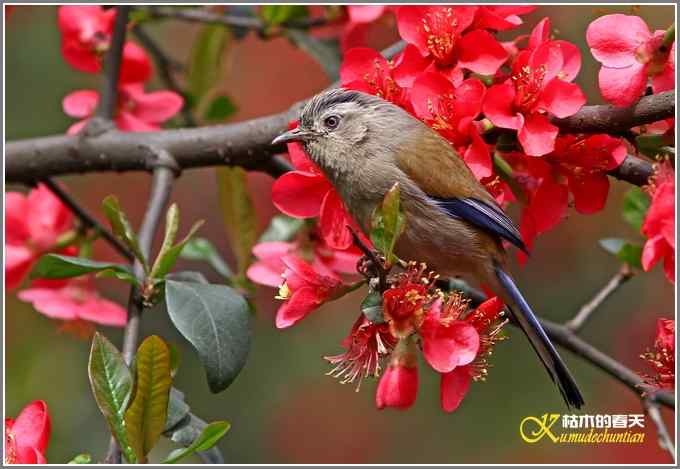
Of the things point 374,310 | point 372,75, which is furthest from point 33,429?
point 372,75

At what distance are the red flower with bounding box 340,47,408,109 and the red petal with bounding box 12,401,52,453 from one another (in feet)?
3.28

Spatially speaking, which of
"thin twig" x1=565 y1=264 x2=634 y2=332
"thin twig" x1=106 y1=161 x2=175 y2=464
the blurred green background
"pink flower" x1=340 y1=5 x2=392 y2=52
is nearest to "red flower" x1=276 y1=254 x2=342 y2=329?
"thin twig" x1=106 y1=161 x2=175 y2=464

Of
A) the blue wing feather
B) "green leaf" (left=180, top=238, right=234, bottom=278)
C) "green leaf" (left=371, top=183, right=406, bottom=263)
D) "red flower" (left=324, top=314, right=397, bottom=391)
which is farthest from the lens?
"green leaf" (left=180, top=238, right=234, bottom=278)

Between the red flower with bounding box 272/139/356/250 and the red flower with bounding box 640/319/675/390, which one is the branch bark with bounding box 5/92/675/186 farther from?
the red flower with bounding box 640/319/675/390

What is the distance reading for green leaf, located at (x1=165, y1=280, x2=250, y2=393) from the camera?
1962 millimetres

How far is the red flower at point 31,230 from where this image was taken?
2988 millimetres

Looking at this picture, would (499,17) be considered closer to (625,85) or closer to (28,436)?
(625,85)

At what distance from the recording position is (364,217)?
2.38m

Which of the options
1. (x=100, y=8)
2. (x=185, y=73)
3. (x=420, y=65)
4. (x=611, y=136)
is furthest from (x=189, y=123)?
(x=611, y=136)

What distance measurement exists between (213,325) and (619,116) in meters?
0.96

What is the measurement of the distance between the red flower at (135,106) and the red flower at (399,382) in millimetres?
1438

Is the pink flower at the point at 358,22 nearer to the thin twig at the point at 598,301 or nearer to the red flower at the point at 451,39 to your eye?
the red flower at the point at 451,39

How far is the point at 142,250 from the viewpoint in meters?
2.16

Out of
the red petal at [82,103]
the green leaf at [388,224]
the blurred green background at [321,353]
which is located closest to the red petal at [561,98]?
the green leaf at [388,224]
